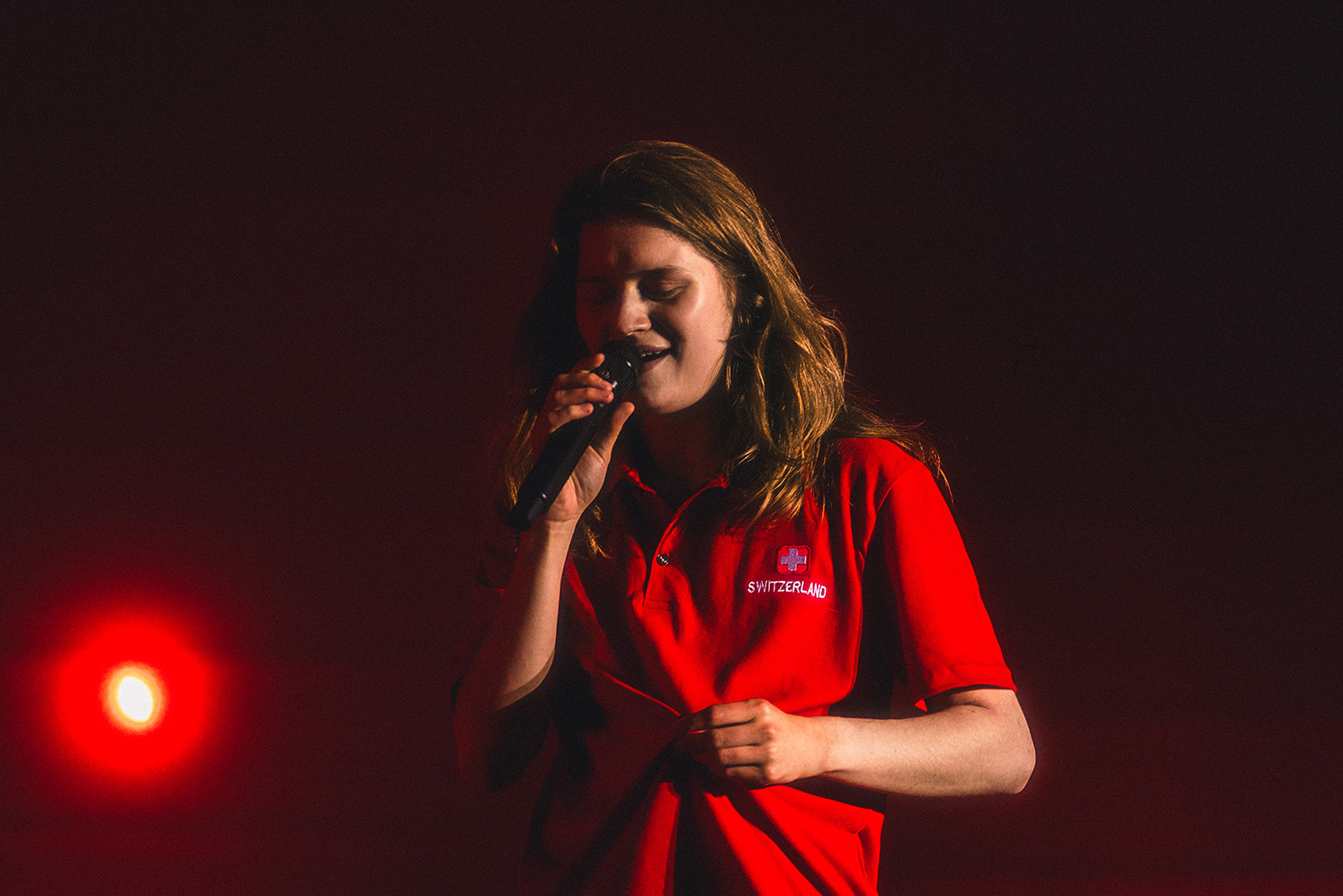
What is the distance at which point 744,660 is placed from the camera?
112 centimetres

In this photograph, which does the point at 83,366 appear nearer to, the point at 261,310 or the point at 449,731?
the point at 261,310

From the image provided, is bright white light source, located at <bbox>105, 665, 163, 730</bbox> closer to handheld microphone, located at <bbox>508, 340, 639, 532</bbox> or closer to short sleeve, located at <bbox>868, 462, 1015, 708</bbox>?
handheld microphone, located at <bbox>508, 340, 639, 532</bbox>

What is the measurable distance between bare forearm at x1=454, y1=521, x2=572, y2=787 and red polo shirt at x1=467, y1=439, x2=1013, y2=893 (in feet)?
0.21

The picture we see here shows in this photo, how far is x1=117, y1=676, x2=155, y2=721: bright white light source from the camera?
182 centimetres

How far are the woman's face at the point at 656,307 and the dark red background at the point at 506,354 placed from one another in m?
0.64

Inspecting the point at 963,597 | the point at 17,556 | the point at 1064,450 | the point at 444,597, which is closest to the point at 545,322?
the point at 444,597

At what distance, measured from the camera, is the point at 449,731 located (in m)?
1.77

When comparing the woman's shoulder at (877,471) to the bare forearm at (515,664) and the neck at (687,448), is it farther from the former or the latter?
the bare forearm at (515,664)

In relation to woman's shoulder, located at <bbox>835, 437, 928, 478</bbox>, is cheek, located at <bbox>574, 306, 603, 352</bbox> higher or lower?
higher

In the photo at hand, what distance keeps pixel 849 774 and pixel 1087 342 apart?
108 centimetres

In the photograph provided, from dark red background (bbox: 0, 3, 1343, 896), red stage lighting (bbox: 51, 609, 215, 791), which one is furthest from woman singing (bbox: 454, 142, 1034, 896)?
red stage lighting (bbox: 51, 609, 215, 791)

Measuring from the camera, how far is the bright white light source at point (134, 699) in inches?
71.8

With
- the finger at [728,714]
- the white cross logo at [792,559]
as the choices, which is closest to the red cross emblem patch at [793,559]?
the white cross logo at [792,559]

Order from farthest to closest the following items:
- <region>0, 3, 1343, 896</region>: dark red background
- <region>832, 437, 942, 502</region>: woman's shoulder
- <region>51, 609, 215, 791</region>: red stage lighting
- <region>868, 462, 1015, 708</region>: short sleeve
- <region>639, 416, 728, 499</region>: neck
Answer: <region>51, 609, 215, 791</region>: red stage lighting < <region>0, 3, 1343, 896</region>: dark red background < <region>639, 416, 728, 499</region>: neck < <region>832, 437, 942, 502</region>: woman's shoulder < <region>868, 462, 1015, 708</region>: short sleeve
